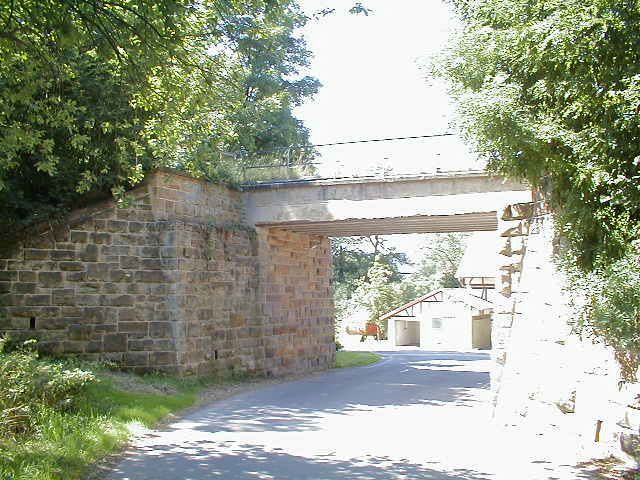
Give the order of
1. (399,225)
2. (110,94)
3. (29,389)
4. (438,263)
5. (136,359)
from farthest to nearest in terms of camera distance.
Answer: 1. (438,263)
2. (399,225)
3. (136,359)
4. (110,94)
5. (29,389)

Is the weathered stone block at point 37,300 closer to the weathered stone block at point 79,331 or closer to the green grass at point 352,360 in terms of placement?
the weathered stone block at point 79,331

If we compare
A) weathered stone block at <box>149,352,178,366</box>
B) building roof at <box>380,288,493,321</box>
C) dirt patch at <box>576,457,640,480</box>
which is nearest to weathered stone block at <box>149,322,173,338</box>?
weathered stone block at <box>149,352,178,366</box>

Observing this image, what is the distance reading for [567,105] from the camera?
30.7 ft

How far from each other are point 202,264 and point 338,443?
7468 mm

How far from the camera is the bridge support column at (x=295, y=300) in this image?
61.8 feet

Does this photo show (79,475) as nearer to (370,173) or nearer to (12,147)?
(12,147)

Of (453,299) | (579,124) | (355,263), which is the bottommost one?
(453,299)

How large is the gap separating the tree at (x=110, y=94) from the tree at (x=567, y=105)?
3.04m

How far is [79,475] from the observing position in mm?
7406

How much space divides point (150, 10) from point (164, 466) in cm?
510

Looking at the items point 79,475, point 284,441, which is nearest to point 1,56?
point 79,475

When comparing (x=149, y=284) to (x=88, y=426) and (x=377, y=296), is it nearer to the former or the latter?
(x=88, y=426)

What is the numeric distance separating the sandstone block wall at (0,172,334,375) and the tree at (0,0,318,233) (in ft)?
2.09

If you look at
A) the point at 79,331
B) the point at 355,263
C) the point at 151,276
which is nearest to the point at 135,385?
the point at 79,331
